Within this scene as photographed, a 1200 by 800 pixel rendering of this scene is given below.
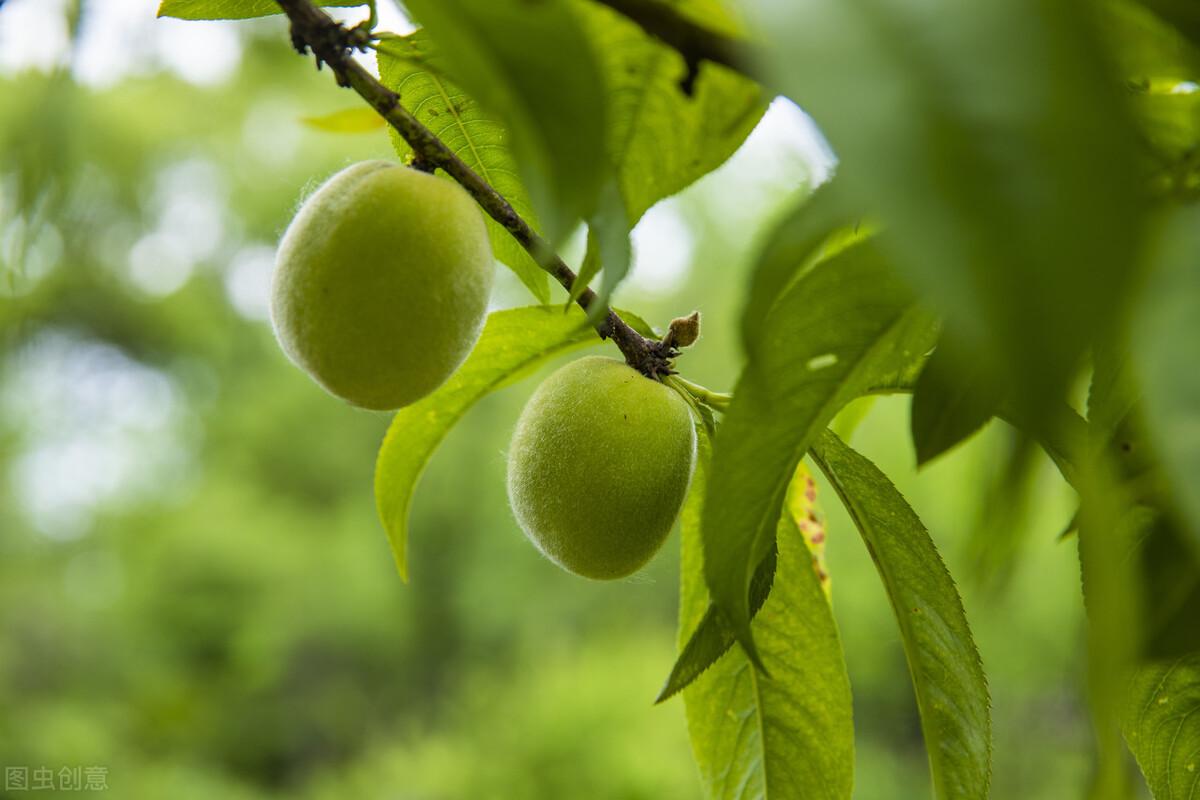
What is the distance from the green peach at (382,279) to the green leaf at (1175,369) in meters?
0.26

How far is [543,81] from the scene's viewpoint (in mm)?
213

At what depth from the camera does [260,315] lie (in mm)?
8055

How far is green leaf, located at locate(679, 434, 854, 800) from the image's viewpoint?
53 centimetres

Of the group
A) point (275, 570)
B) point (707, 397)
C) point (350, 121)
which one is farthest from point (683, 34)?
point (275, 570)

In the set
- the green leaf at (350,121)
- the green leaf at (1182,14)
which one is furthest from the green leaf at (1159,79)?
the green leaf at (350,121)

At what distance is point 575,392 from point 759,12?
0.33 m

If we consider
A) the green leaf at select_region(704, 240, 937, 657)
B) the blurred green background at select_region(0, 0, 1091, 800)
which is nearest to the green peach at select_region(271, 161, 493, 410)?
the green leaf at select_region(704, 240, 937, 657)

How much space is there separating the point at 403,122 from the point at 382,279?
0.19ft

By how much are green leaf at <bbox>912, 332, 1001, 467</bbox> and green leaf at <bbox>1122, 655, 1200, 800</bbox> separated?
225 millimetres

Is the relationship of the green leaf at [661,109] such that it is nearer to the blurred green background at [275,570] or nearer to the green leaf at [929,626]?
the green leaf at [929,626]

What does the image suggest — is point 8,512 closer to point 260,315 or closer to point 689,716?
point 260,315

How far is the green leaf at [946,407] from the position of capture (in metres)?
Result: 0.29

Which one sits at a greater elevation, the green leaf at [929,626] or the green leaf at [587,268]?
the green leaf at [587,268]

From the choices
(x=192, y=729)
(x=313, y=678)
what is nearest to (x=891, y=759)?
(x=313, y=678)
